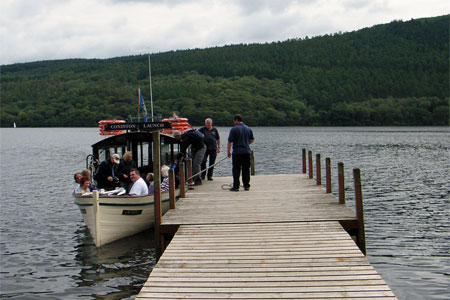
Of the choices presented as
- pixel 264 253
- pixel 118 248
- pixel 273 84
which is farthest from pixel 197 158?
pixel 273 84

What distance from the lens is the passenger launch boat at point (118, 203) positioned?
12273 millimetres

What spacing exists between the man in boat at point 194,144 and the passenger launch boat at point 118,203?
32.4 inches

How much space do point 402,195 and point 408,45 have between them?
571 feet

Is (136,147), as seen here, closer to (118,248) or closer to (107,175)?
(107,175)

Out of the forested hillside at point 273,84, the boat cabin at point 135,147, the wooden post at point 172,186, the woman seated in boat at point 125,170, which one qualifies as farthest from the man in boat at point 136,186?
the forested hillside at point 273,84

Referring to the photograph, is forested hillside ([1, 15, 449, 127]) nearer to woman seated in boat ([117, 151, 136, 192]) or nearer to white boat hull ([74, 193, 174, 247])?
woman seated in boat ([117, 151, 136, 192])

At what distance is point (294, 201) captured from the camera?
11.9m

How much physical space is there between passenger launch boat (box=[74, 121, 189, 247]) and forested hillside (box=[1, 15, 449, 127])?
110m

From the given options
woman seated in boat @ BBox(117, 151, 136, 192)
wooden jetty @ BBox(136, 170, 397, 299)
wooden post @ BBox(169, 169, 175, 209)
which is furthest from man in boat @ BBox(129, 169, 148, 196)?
wooden post @ BBox(169, 169, 175, 209)

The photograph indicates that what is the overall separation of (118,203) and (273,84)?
15410 cm

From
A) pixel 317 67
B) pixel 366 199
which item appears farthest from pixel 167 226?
pixel 317 67

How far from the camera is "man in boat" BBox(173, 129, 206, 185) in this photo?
48.5 feet

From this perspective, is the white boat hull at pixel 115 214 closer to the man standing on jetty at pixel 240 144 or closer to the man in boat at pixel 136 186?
the man in boat at pixel 136 186

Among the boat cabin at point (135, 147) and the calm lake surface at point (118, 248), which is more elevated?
the boat cabin at point (135, 147)
